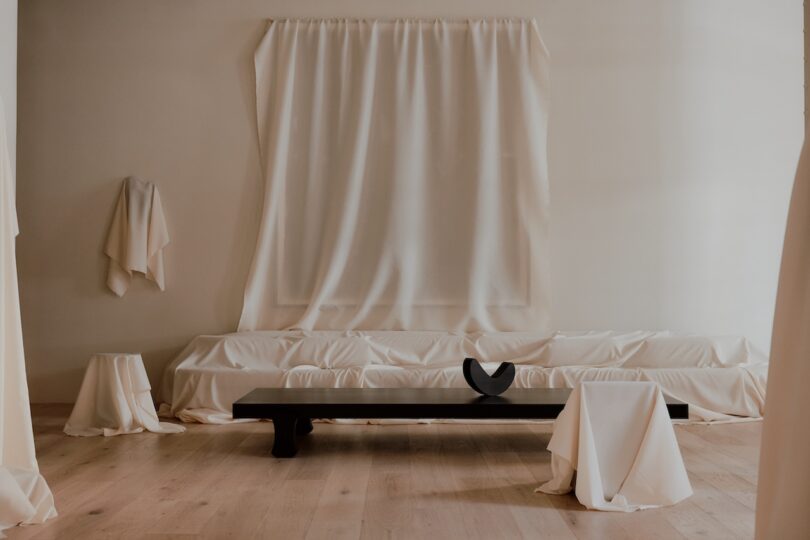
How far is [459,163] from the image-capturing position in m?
6.03

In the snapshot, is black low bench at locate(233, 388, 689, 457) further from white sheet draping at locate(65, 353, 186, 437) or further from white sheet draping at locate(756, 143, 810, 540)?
white sheet draping at locate(756, 143, 810, 540)

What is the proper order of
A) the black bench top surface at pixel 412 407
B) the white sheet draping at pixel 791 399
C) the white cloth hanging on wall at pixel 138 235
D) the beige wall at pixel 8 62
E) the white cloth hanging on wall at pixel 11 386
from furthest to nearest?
the white cloth hanging on wall at pixel 138 235 < the black bench top surface at pixel 412 407 < the beige wall at pixel 8 62 < the white cloth hanging on wall at pixel 11 386 < the white sheet draping at pixel 791 399

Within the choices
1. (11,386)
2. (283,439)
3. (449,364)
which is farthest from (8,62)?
(449,364)

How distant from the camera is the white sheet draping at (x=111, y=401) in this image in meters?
4.54

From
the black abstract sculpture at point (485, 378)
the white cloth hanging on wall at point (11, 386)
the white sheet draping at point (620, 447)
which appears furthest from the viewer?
the black abstract sculpture at point (485, 378)

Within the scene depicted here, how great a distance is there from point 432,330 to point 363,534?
3.34 meters

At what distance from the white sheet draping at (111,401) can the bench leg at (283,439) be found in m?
0.95

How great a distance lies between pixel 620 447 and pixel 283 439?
5.56 feet

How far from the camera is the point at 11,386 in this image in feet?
9.34

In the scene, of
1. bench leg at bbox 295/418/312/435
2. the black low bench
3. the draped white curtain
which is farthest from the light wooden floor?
the draped white curtain

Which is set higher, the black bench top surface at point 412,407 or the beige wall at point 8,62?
the beige wall at point 8,62

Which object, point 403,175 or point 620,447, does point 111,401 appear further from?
point 620,447

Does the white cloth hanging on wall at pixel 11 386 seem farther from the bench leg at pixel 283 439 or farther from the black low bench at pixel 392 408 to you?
the bench leg at pixel 283 439

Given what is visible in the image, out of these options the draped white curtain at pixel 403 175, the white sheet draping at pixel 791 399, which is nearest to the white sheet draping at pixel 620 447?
the white sheet draping at pixel 791 399
